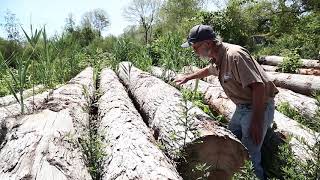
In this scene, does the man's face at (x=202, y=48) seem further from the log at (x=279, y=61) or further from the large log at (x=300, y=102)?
the log at (x=279, y=61)

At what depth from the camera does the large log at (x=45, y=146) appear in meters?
2.71

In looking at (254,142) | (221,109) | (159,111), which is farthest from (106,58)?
(254,142)

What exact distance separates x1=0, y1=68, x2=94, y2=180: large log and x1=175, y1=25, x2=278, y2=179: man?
139 centimetres

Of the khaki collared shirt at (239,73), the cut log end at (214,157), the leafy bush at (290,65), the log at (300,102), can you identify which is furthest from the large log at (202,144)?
the leafy bush at (290,65)

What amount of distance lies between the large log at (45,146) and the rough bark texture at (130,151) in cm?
23

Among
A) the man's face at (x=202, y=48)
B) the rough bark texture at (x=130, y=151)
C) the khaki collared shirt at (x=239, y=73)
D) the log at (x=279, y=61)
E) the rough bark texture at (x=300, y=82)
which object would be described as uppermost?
the man's face at (x=202, y=48)

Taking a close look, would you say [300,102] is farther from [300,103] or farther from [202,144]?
[202,144]

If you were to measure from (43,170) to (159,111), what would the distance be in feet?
5.19

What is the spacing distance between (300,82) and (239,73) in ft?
16.3

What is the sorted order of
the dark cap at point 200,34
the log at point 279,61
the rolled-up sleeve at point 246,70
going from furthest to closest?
the log at point 279,61 < the dark cap at point 200,34 < the rolled-up sleeve at point 246,70

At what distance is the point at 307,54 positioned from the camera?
49.6 ft

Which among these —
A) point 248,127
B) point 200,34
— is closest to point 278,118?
point 248,127

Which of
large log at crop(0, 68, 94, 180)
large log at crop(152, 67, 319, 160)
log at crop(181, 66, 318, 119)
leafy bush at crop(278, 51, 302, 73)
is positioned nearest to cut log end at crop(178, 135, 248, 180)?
large log at crop(152, 67, 319, 160)

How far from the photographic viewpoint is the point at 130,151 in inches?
119
